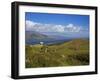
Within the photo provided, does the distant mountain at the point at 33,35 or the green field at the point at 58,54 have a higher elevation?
the distant mountain at the point at 33,35

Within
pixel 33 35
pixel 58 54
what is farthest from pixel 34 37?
pixel 58 54

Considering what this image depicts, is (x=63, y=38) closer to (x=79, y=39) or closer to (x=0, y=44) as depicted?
(x=79, y=39)

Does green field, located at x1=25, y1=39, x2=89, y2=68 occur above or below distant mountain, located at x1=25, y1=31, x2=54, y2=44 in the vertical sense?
below

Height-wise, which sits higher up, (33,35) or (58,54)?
(33,35)

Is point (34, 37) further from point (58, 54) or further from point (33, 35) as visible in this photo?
point (58, 54)

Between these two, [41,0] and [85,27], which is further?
[85,27]

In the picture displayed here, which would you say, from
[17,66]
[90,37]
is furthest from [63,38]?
[17,66]

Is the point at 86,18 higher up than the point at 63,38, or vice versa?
the point at 86,18

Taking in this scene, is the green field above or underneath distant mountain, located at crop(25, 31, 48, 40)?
underneath
